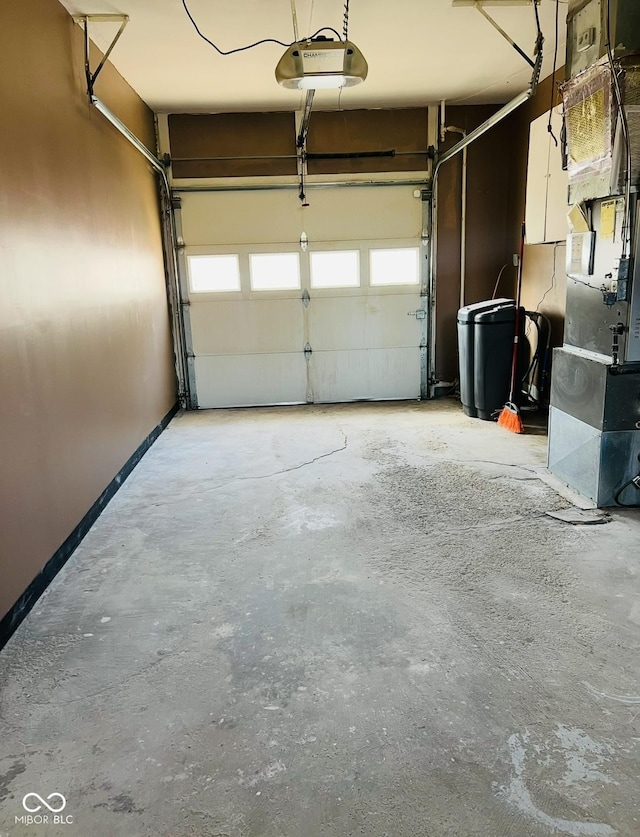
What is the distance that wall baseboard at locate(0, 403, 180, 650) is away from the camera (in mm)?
2351

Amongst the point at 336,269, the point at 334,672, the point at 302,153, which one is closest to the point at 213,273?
the point at 336,269

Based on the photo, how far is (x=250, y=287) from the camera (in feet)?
20.4

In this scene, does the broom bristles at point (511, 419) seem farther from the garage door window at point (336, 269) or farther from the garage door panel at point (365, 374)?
the garage door window at point (336, 269)

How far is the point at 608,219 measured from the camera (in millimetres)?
3197

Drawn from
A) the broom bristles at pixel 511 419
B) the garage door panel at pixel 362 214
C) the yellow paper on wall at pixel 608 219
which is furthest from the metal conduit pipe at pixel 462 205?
the yellow paper on wall at pixel 608 219

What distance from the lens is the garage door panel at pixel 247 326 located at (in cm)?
625

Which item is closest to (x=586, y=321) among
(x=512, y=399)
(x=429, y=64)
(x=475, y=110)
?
(x=512, y=399)

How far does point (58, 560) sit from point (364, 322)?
4.24 meters

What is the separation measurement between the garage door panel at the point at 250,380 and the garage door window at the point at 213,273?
73 cm

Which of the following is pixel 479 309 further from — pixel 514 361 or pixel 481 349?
pixel 514 361

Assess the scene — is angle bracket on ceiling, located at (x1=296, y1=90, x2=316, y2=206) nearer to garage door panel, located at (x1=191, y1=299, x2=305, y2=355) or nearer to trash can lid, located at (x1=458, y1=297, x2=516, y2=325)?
garage door panel, located at (x1=191, y1=299, x2=305, y2=355)

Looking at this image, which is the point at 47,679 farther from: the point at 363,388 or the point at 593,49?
the point at 363,388

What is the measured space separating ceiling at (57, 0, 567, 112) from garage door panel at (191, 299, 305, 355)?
1891 mm

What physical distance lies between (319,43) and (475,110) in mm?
3382
